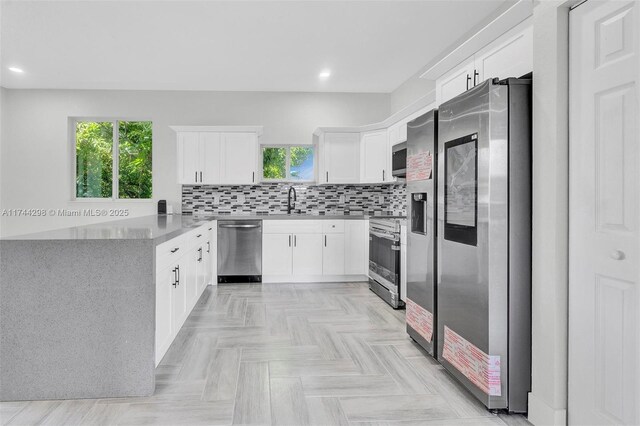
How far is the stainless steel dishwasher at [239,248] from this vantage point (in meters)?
5.55

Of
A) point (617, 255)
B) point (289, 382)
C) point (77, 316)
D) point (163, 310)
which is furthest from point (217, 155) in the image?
point (617, 255)

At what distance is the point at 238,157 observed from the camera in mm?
5770

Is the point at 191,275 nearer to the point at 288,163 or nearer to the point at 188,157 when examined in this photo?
the point at 188,157

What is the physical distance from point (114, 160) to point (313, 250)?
3.29 m

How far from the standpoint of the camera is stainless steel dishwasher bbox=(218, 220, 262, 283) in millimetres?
5547

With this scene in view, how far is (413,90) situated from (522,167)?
11.8 ft

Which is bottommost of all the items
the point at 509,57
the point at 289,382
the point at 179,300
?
the point at 289,382

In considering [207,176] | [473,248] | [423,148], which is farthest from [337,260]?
[473,248]

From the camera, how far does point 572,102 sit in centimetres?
189

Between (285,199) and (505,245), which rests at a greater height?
(285,199)

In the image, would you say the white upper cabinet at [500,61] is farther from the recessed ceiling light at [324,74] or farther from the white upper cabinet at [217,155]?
the white upper cabinet at [217,155]

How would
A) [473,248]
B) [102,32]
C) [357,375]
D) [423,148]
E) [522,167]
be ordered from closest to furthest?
[522,167], [473,248], [357,375], [423,148], [102,32]

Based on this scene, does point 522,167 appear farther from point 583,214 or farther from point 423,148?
point 423,148

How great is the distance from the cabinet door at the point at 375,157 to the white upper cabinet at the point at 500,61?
8.00 feet
